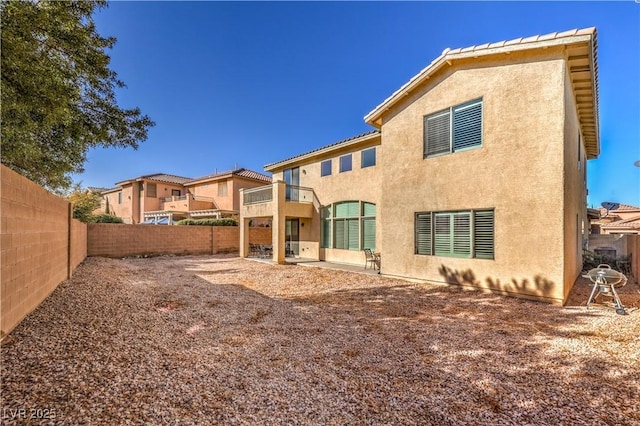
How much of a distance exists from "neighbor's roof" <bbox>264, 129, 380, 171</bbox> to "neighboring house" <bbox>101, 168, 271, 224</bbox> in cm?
878

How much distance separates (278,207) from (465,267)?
997cm

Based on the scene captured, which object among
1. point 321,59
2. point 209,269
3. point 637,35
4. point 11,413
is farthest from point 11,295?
point 637,35

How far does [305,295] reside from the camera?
918 cm

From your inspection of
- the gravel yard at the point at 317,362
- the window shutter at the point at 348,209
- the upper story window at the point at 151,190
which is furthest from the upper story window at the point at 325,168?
the upper story window at the point at 151,190

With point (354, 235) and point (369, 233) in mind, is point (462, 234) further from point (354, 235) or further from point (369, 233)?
point (354, 235)

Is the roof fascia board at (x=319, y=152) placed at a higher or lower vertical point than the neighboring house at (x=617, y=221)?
higher

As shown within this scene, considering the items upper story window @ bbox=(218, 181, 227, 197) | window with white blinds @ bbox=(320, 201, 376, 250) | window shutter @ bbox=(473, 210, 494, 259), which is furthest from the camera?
upper story window @ bbox=(218, 181, 227, 197)

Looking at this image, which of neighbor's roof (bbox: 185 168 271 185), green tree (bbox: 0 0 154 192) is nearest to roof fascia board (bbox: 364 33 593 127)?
green tree (bbox: 0 0 154 192)

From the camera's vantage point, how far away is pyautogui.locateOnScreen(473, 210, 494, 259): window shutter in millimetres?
9038

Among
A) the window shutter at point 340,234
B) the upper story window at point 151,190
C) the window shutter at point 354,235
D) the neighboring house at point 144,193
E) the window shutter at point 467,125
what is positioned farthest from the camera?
the upper story window at point 151,190

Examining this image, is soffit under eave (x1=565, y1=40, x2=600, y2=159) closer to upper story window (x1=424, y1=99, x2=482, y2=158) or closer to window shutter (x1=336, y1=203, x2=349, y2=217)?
upper story window (x1=424, y1=99, x2=482, y2=158)

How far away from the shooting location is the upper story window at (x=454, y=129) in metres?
9.52

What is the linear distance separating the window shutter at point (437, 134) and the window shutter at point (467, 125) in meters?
0.26

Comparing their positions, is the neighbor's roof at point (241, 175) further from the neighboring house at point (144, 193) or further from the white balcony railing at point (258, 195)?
the white balcony railing at point (258, 195)
